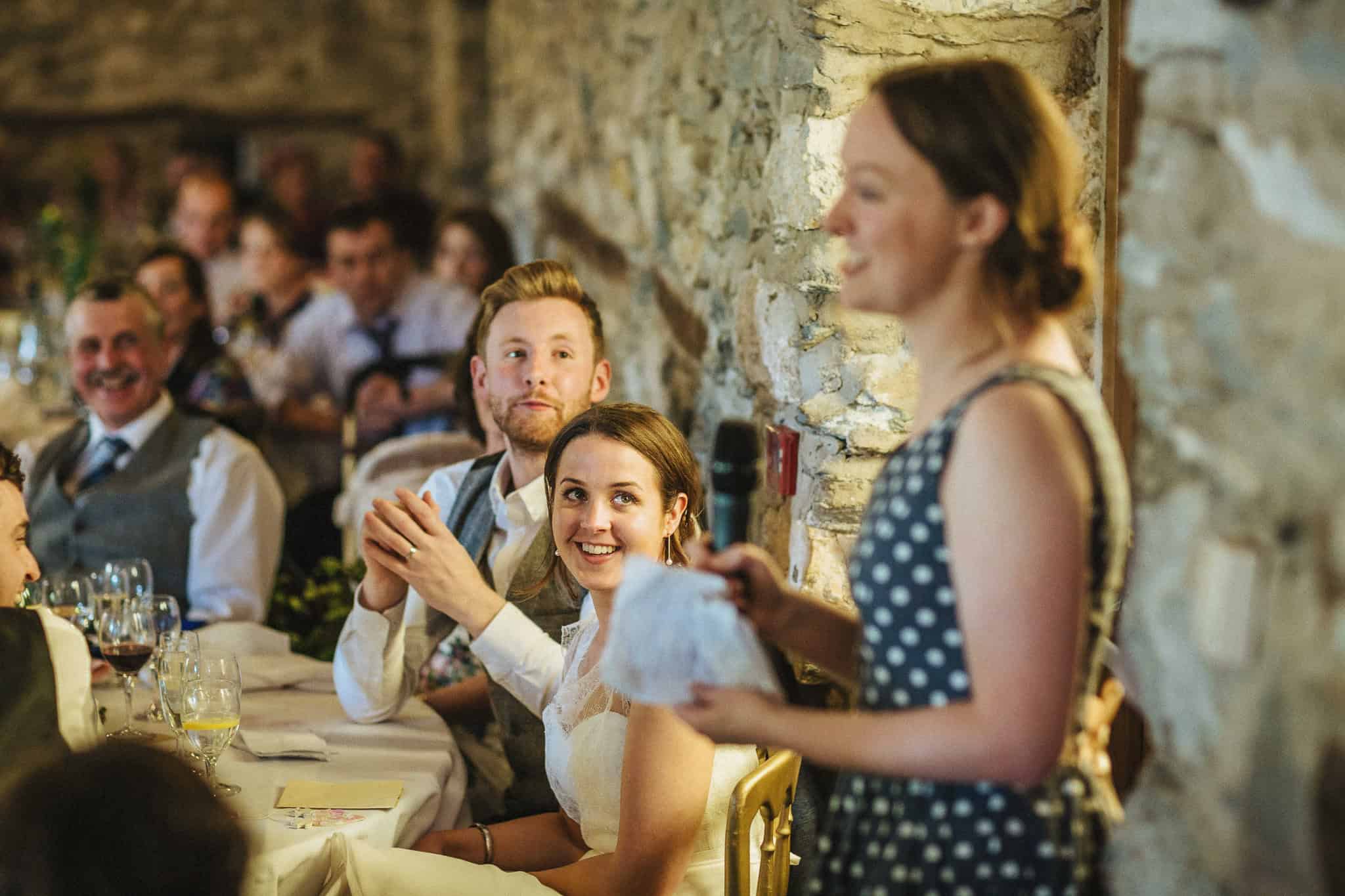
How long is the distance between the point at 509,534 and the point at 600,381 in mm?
402

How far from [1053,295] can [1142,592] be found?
0.28 metres

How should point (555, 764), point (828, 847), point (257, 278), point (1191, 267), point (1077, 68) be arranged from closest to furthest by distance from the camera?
point (1191, 267) → point (828, 847) → point (555, 764) → point (1077, 68) → point (257, 278)

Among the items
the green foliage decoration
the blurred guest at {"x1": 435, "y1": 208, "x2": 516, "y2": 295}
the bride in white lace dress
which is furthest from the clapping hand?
the blurred guest at {"x1": 435, "y1": 208, "x2": 516, "y2": 295}

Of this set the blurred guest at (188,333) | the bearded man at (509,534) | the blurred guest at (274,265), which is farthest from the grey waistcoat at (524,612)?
the blurred guest at (274,265)

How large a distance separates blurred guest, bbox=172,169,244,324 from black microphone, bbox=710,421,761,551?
5.49 metres

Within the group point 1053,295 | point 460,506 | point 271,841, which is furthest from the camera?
point 460,506

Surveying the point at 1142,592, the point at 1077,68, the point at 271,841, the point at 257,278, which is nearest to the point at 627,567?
the point at 1142,592

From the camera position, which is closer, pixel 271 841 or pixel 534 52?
pixel 271 841

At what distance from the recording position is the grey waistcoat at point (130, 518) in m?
3.16

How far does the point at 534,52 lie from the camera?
5969 millimetres

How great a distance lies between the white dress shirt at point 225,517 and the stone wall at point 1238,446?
2.49 meters

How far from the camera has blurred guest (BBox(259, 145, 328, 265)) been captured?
7.79 metres

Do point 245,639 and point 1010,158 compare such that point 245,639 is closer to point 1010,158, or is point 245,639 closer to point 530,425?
point 530,425

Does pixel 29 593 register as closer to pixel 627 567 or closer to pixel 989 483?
pixel 627 567
